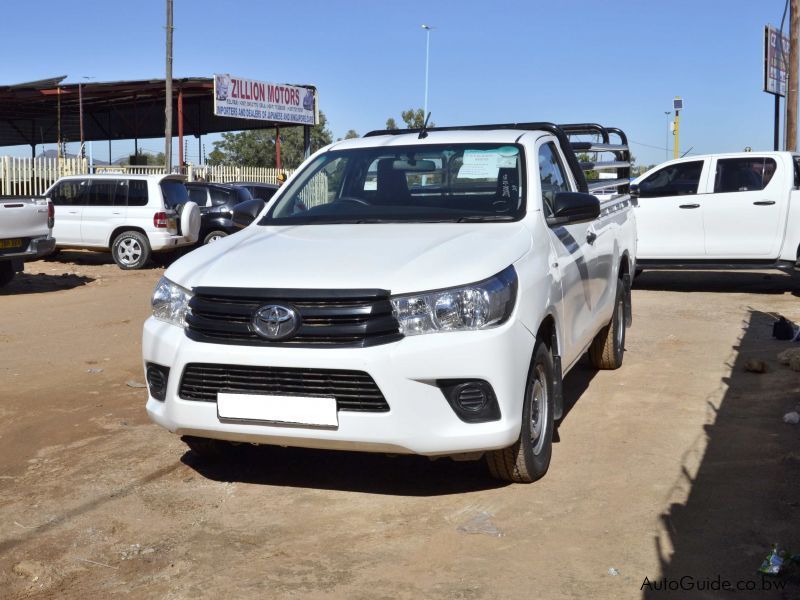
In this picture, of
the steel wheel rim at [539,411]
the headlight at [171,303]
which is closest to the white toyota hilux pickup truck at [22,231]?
the headlight at [171,303]

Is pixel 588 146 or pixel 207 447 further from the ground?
pixel 588 146

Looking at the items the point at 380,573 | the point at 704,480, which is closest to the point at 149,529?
the point at 380,573

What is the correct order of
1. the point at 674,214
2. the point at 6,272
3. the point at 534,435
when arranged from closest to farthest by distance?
the point at 534,435 → the point at 674,214 → the point at 6,272

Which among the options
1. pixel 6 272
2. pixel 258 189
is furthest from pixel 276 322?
pixel 258 189

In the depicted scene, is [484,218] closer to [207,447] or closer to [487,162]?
[487,162]

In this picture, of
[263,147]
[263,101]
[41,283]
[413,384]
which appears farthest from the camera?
[263,147]

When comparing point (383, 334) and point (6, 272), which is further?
point (6, 272)

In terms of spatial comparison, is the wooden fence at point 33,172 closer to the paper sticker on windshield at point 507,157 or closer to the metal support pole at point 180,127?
the metal support pole at point 180,127

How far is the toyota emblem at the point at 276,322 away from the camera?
4.12 meters

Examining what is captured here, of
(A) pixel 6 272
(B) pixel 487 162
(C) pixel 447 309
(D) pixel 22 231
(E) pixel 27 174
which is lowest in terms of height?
(A) pixel 6 272

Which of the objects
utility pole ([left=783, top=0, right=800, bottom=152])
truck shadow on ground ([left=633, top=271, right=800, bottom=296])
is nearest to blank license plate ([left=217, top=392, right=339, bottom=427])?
truck shadow on ground ([left=633, top=271, right=800, bottom=296])

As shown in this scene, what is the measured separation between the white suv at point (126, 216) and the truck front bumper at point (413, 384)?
43.0ft

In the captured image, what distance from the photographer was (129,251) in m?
17.1

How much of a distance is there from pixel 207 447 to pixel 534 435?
1.75 metres
